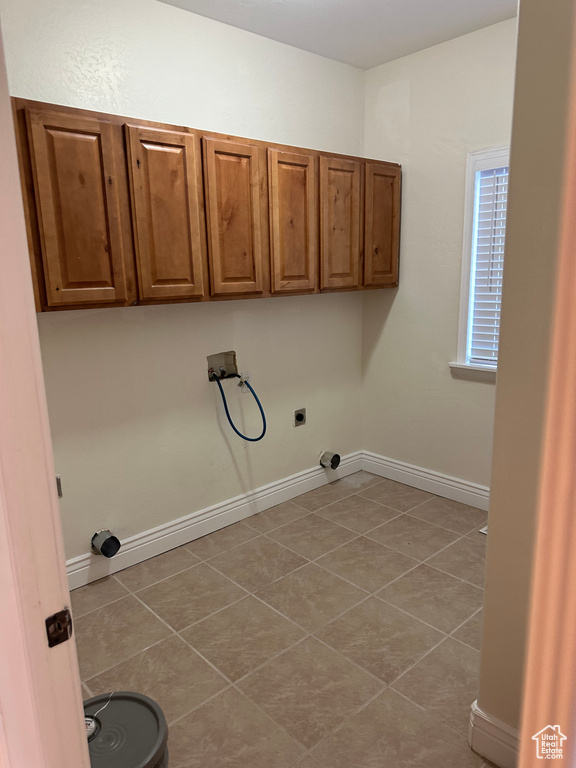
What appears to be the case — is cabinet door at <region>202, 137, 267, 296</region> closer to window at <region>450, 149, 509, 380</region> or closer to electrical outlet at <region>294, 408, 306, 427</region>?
electrical outlet at <region>294, 408, 306, 427</region>

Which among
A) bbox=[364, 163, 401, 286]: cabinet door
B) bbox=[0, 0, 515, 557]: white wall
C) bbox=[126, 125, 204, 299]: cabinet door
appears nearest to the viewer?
bbox=[126, 125, 204, 299]: cabinet door

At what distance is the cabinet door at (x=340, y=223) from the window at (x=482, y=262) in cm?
63

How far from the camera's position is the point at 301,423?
11.4ft

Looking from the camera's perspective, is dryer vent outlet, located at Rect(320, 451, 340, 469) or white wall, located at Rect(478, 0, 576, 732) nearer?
white wall, located at Rect(478, 0, 576, 732)

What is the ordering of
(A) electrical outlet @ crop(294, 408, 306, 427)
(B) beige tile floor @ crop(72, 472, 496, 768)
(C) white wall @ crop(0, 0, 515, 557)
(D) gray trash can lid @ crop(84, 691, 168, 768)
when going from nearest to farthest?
(D) gray trash can lid @ crop(84, 691, 168, 768) < (B) beige tile floor @ crop(72, 472, 496, 768) < (C) white wall @ crop(0, 0, 515, 557) < (A) electrical outlet @ crop(294, 408, 306, 427)

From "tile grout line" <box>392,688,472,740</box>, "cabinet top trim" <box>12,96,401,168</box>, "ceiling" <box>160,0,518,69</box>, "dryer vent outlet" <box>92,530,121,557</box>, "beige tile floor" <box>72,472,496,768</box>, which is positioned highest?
"ceiling" <box>160,0,518,69</box>

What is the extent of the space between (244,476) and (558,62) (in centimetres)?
253

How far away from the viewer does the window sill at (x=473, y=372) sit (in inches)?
122

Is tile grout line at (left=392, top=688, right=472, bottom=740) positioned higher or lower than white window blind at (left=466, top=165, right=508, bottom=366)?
lower

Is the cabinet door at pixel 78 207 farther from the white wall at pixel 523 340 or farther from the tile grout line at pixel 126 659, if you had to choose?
the white wall at pixel 523 340

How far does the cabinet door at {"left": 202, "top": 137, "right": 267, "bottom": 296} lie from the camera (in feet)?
8.12

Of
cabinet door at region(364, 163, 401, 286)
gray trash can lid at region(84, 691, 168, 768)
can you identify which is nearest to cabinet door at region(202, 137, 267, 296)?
cabinet door at region(364, 163, 401, 286)

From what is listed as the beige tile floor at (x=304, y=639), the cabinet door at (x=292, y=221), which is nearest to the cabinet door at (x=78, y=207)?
the cabinet door at (x=292, y=221)

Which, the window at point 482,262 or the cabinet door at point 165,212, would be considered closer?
the cabinet door at point 165,212
